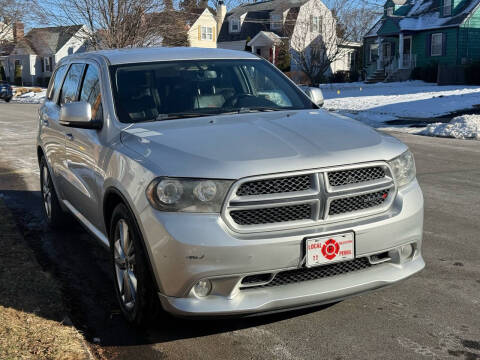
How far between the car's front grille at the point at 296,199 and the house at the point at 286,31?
119ft

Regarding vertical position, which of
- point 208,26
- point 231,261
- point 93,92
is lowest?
point 231,261

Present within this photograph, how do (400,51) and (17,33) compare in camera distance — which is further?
(17,33)

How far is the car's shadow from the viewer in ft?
13.8

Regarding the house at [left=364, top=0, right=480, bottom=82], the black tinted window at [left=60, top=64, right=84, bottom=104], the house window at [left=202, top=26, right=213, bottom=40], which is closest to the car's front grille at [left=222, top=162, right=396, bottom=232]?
the black tinted window at [left=60, top=64, right=84, bottom=104]

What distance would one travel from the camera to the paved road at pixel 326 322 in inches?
152

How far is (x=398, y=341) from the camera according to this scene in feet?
12.9

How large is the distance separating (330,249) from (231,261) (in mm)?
599

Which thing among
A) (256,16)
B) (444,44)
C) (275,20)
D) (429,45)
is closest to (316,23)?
(275,20)

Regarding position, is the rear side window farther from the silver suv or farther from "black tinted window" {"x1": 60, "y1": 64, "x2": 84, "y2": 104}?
the silver suv

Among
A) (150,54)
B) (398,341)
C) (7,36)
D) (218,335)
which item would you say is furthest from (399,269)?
(7,36)

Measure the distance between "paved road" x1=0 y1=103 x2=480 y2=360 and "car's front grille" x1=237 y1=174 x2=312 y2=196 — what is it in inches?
39.7

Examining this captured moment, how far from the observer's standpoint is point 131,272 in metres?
4.11

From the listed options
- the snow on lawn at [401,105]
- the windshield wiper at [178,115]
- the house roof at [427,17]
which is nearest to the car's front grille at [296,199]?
the windshield wiper at [178,115]

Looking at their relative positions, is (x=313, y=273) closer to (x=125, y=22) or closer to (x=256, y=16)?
(x=125, y=22)
